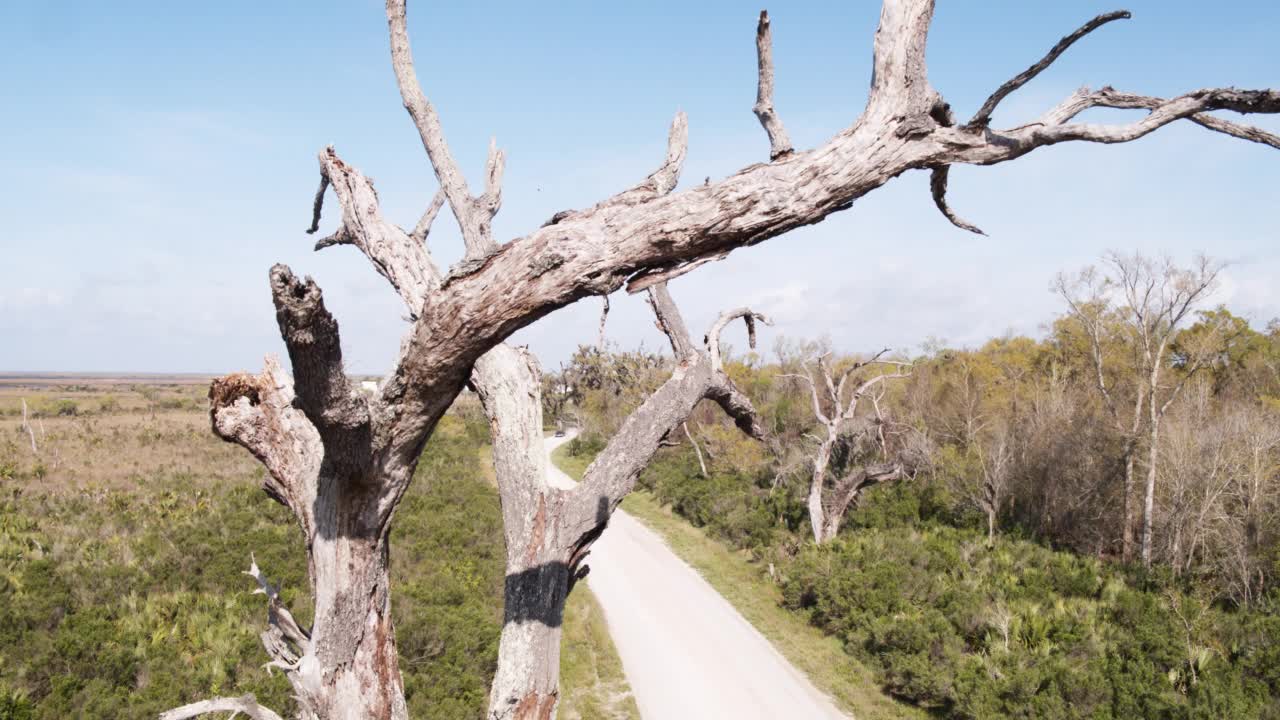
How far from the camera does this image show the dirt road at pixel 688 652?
11.2 metres

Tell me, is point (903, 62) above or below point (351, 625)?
above

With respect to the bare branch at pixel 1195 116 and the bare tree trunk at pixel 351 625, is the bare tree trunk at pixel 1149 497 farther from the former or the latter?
the bare tree trunk at pixel 351 625

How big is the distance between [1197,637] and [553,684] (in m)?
12.8

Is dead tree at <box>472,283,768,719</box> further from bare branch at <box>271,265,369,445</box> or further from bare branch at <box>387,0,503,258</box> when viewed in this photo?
bare branch at <box>271,265,369,445</box>

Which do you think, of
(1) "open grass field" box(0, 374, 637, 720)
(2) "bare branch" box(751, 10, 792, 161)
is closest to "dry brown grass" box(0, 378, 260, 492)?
(1) "open grass field" box(0, 374, 637, 720)

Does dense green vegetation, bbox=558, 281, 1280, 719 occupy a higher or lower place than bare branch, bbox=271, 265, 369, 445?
lower

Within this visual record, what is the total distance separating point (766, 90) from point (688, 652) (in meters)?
12.1

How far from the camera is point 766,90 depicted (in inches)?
113

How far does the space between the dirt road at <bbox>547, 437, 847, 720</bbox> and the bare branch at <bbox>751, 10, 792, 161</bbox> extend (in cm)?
1023

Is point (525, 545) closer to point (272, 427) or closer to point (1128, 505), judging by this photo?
point (272, 427)

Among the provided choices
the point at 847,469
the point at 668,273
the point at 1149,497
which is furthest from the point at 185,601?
the point at 1149,497

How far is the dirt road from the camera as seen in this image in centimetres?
1116

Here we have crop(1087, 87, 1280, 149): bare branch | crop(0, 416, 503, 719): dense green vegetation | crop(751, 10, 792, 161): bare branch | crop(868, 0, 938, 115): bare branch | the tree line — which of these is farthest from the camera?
the tree line

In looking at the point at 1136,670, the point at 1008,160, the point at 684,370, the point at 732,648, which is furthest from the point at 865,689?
the point at 1008,160
